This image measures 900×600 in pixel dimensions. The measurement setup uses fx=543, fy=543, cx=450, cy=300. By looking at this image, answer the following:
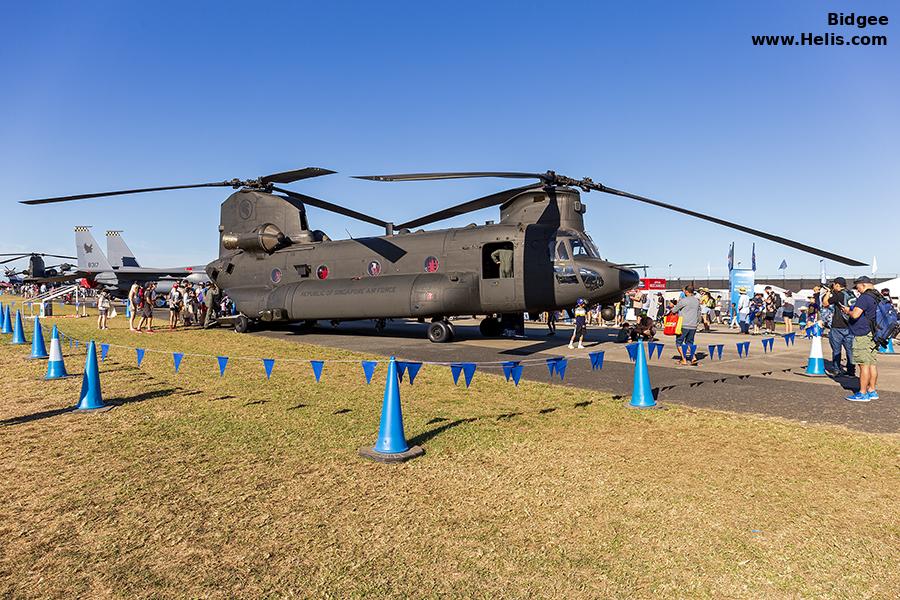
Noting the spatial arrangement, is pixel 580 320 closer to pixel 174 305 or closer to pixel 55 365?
pixel 55 365

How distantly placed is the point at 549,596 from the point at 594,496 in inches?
62.1

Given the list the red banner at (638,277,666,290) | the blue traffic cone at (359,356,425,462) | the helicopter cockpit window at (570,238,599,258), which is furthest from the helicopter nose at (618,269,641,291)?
the red banner at (638,277,666,290)

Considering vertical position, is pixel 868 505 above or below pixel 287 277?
below

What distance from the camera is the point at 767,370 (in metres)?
Result: 11.5

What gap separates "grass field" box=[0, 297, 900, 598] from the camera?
3.25m

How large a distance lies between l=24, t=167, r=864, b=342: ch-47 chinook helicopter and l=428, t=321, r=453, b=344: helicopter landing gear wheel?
0.10ft

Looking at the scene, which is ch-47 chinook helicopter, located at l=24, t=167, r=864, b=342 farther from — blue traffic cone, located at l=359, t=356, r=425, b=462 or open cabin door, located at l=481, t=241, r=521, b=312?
blue traffic cone, located at l=359, t=356, r=425, b=462

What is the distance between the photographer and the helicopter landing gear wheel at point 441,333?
16641mm

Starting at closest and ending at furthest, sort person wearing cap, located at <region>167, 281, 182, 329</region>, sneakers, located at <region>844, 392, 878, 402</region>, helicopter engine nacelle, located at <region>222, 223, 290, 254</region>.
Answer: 1. sneakers, located at <region>844, 392, 878, 402</region>
2. helicopter engine nacelle, located at <region>222, 223, 290, 254</region>
3. person wearing cap, located at <region>167, 281, 182, 329</region>

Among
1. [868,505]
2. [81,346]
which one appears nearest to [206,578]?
[868,505]

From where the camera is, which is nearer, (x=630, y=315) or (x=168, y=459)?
(x=168, y=459)

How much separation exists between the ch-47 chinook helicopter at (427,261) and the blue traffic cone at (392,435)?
25.1 feet

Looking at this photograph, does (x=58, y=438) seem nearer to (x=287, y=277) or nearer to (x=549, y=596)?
(x=549, y=596)

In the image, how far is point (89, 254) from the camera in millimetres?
41469
